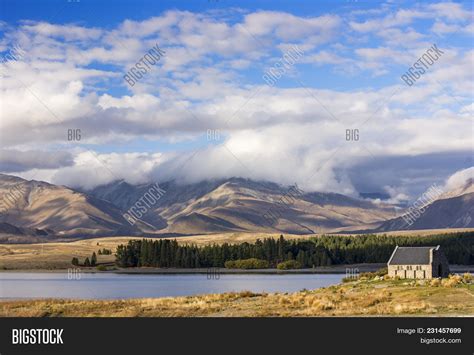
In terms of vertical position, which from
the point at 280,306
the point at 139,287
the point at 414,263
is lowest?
the point at 139,287

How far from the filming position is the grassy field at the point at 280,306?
182ft

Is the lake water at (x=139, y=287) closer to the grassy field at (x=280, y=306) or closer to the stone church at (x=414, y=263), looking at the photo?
the stone church at (x=414, y=263)

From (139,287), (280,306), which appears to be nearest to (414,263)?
(139,287)

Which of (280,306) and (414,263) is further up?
(414,263)

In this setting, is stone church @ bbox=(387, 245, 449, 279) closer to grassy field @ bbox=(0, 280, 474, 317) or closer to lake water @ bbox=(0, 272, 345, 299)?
lake water @ bbox=(0, 272, 345, 299)

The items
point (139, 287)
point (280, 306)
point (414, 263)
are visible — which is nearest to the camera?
point (280, 306)

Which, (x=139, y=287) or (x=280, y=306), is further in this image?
(x=139, y=287)

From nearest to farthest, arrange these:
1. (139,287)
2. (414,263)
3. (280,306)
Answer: (280,306) < (414,263) < (139,287)

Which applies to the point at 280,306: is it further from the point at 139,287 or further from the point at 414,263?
the point at 139,287

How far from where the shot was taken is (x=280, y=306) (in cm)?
6184

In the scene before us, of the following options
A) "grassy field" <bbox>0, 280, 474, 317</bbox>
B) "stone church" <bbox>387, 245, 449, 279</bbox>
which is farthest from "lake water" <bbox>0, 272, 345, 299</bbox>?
"grassy field" <bbox>0, 280, 474, 317</bbox>
